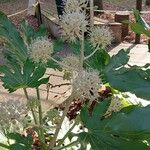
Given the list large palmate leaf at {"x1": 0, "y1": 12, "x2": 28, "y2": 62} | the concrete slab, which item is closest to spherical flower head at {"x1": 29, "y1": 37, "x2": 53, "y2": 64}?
large palmate leaf at {"x1": 0, "y1": 12, "x2": 28, "y2": 62}

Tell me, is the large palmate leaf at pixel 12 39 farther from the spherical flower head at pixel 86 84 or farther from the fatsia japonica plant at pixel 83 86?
the spherical flower head at pixel 86 84

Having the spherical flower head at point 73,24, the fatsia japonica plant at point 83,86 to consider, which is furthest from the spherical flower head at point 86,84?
the spherical flower head at point 73,24

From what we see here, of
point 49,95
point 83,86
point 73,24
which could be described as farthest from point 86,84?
point 49,95

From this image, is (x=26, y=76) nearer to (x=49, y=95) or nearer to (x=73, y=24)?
(x=73, y=24)

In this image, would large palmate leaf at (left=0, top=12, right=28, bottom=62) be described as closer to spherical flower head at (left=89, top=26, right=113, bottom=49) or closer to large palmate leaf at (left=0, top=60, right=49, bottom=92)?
large palmate leaf at (left=0, top=60, right=49, bottom=92)

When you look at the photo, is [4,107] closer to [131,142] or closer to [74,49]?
[131,142]
